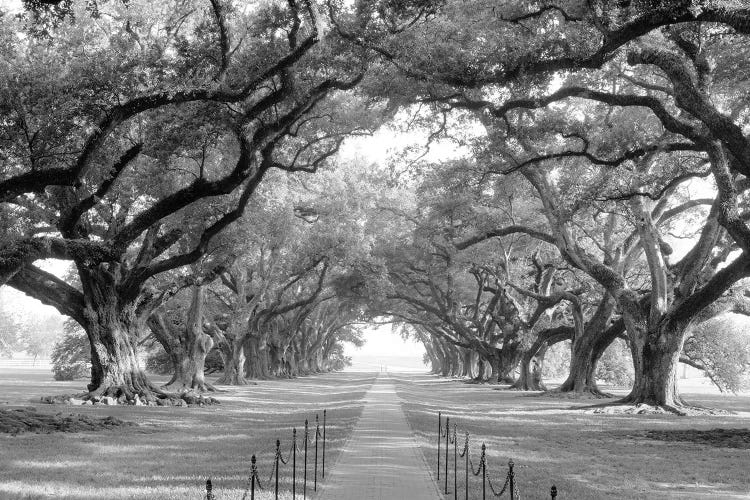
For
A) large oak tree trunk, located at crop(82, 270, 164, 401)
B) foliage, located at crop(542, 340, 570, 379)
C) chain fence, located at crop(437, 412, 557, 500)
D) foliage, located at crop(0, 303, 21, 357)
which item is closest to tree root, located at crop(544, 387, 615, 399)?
large oak tree trunk, located at crop(82, 270, 164, 401)

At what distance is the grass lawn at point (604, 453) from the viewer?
9734 millimetres

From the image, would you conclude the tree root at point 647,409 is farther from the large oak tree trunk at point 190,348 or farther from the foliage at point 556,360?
the foliage at point 556,360

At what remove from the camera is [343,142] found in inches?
883

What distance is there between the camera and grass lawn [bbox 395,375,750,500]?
9734mm

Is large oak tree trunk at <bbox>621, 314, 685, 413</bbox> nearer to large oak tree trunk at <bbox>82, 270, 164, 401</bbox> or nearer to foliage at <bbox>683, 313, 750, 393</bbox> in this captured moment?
large oak tree trunk at <bbox>82, 270, 164, 401</bbox>

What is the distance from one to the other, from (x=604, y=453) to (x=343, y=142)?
12951 mm

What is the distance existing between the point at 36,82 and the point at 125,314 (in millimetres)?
9769

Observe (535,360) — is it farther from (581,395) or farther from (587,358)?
(581,395)

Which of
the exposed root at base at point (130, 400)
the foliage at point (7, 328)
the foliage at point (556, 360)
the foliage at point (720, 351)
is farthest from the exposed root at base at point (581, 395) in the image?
the foliage at point (7, 328)

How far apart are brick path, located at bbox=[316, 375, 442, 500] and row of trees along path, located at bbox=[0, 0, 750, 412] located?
7347 mm

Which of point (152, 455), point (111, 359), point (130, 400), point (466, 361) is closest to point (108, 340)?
point (111, 359)

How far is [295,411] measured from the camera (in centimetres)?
2288

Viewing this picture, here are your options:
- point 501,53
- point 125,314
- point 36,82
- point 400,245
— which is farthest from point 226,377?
point 501,53

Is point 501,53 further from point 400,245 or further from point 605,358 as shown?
point 605,358
